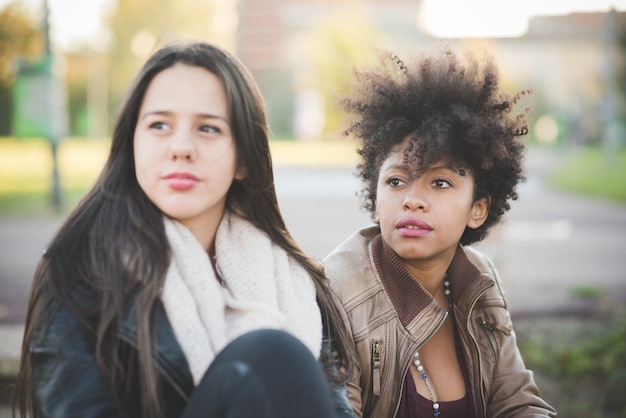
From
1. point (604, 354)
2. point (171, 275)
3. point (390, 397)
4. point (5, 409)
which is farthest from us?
point (604, 354)

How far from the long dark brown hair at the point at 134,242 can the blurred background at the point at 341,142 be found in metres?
0.28

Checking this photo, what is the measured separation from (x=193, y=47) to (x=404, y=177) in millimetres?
869

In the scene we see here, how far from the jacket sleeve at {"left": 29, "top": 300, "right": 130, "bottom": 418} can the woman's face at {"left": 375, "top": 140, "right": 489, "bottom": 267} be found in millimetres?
1127

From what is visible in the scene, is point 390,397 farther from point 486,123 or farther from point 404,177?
point 486,123

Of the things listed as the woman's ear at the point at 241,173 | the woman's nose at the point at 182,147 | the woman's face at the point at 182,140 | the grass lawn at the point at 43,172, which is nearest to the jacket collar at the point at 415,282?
the woman's ear at the point at 241,173

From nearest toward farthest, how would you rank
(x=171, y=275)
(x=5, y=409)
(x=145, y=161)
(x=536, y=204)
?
(x=171, y=275) < (x=145, y=161) < (x=5, y=409) < (x=536, y=204)

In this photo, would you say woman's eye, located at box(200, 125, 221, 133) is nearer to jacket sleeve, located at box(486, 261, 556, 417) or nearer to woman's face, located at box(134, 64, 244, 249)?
woman's face, located at box(134, 64, 244, 249)

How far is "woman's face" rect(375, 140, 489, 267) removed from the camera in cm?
248

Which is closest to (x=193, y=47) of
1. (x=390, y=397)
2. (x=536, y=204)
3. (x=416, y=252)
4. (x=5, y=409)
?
(x=416, y=252)

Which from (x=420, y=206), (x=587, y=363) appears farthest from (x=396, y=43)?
(x=420, y=206)

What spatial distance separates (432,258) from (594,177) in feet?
48.2

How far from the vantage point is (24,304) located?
17.9 feet

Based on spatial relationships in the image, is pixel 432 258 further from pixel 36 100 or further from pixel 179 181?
pixel 36 100

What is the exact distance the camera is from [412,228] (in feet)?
8.12
